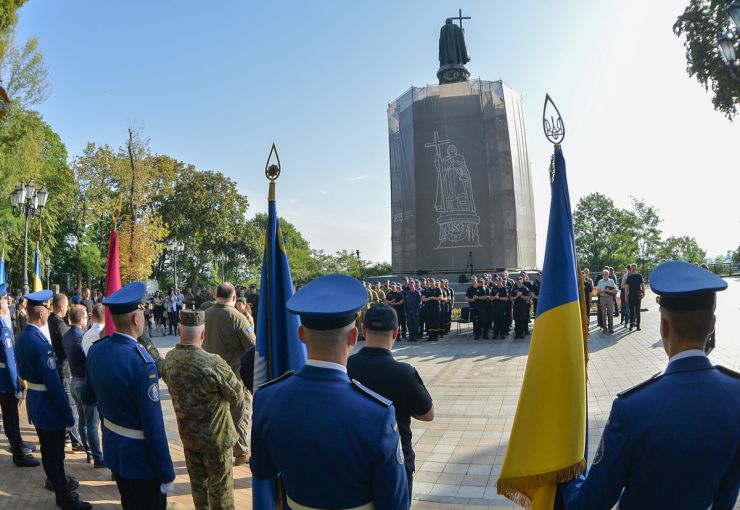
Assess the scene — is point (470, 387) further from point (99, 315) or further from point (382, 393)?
point (382, 393)

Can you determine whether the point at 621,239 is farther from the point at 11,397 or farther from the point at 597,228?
the point at 11,397

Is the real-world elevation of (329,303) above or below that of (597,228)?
below

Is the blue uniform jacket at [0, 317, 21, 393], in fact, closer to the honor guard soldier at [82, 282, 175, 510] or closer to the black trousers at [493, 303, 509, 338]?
the honor guard soldier at [82, 282, 175, 510]

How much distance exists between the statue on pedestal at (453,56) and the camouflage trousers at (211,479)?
30.1m

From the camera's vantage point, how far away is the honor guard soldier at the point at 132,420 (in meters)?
3.25

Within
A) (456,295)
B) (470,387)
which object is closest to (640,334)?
(470,387)

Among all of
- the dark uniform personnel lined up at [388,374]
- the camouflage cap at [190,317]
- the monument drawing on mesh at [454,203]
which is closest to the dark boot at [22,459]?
the camouflage cap at [190,317]

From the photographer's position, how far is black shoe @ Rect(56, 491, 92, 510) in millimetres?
4488

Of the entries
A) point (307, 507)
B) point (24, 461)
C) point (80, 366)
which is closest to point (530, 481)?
point (307, 507)

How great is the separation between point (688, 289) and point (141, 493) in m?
3.20

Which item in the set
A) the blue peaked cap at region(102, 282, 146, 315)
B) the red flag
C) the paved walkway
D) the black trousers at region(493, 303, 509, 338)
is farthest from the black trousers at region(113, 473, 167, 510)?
the black trousers at region(493, 303, 509, 338)

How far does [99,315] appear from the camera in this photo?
18.6ft

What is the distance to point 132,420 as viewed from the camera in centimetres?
331

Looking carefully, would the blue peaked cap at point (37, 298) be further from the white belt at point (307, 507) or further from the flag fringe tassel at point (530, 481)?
the flag fringe tassel at point (530, 481)
